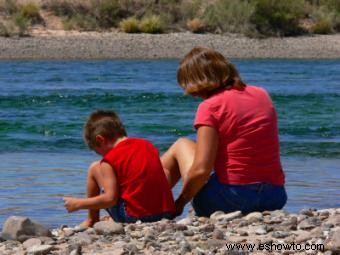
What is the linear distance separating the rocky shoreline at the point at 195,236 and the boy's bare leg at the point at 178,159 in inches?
12.9

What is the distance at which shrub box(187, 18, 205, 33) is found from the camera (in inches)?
1839

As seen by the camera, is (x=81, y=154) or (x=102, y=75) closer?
(x=81, y=154)

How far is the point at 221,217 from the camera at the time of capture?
21.3 feet

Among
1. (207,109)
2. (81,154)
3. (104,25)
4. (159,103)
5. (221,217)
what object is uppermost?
(207,109)

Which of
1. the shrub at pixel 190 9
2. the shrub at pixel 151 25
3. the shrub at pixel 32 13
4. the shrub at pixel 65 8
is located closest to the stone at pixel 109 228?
the shrub at pixel 151 25

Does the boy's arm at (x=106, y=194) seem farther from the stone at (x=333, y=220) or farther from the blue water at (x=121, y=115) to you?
the blue water at (x=121, y=115)

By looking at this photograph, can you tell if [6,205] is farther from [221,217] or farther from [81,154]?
[81,154]

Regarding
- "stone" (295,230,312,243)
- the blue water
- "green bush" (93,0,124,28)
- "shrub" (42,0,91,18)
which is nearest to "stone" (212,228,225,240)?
"stone" (295,230,312,243)

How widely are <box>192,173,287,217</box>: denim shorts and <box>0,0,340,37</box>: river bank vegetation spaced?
37.8 metres

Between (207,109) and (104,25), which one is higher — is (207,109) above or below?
above

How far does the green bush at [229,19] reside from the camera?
4744cm

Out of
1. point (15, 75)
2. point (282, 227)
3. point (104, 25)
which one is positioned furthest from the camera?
point (104, 25)

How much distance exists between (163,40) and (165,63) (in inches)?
216

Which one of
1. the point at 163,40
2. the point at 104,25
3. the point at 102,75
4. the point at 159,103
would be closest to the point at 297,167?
the point at 159,103
